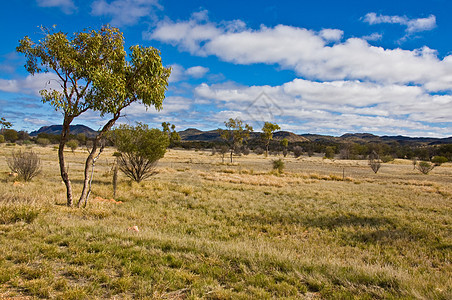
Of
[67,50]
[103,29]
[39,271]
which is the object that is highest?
[103,29]

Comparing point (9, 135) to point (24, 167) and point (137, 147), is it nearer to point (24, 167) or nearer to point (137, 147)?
point (24, 167)

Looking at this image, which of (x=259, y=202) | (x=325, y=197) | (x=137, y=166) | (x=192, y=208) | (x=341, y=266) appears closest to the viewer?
(x=341, y=266)

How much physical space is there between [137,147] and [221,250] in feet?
45.3

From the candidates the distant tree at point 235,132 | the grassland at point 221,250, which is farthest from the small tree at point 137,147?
the distant tree at point 235,132

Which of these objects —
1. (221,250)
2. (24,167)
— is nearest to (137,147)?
(24,167)

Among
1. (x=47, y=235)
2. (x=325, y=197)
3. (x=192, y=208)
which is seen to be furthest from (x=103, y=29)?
(x=325, y=197)

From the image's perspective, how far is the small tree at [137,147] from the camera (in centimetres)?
1745

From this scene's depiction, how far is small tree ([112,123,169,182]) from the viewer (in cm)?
1745

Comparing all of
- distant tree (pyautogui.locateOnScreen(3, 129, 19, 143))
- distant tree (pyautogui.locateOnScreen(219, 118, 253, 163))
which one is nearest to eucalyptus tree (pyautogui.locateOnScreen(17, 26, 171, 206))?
distant tree (pyautogui.locateOnScreen(219, 118, 253, 163))

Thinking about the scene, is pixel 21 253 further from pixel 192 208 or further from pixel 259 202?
pixel 259 202

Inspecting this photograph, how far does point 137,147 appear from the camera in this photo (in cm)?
1752

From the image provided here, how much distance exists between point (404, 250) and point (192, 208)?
8322mm

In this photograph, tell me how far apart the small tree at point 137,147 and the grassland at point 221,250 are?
518 centimetres

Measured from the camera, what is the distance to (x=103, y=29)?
820cm
